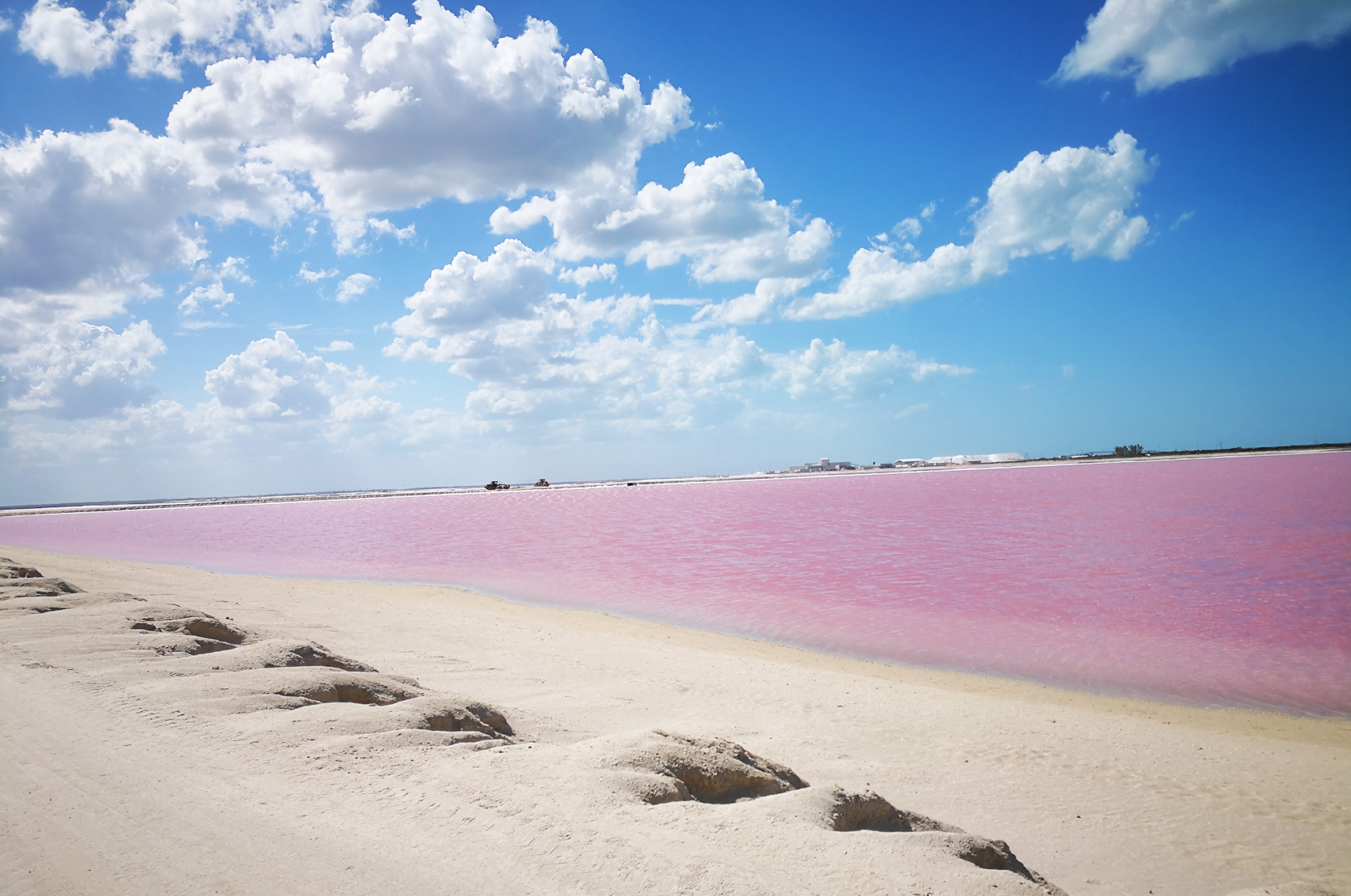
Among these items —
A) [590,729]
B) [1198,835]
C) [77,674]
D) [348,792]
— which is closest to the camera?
[348,792]

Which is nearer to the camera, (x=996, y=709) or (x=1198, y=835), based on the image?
(x=1198, y=835)

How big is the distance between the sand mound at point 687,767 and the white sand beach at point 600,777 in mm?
21

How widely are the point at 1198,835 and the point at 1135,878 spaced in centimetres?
98

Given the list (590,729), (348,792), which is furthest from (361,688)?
(348,792)

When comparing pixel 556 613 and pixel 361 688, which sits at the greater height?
pixel 361 688

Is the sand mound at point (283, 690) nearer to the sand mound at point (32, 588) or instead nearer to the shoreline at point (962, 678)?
the sand mound at point (32, 588)

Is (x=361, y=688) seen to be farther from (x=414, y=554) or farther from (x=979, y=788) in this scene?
(x=414, y=554)

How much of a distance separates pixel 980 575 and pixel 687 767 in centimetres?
1436

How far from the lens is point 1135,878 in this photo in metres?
4.51

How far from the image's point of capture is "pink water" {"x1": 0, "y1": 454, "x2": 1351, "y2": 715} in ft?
32.4

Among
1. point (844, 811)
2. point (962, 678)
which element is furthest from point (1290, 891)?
point (962, 678)

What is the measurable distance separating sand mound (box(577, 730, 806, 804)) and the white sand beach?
2 centimetres

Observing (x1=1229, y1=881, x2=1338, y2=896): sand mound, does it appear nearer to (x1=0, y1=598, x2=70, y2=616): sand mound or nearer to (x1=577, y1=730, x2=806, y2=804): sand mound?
(x1=577, y1=730, x2=806, y2=804): sand mound

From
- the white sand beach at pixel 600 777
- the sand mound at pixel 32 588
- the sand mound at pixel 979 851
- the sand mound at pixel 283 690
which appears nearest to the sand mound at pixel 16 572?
the sand mound at pixel 32 588
